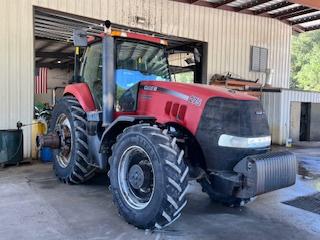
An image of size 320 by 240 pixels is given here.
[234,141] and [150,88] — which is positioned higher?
[150,88]

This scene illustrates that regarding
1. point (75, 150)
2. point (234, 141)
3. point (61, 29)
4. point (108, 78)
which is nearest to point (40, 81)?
point (61, 29)

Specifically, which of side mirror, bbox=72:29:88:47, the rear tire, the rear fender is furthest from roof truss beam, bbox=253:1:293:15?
side mirror, bbox=72:29:88:47

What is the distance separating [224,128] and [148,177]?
0.98 m

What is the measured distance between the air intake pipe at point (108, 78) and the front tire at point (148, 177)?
25.1 inches

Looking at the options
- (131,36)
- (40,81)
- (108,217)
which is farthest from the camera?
(40,81)

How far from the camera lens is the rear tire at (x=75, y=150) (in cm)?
512

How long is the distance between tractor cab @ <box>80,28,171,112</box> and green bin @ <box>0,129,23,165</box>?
2.33 meters

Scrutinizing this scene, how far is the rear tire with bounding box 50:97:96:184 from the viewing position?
16.8 feet

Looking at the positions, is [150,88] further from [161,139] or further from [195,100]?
[161,139]

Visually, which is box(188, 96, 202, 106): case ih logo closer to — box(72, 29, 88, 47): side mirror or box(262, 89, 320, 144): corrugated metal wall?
box(72, 29, 88, 47): side mirror

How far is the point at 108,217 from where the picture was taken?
3996mm

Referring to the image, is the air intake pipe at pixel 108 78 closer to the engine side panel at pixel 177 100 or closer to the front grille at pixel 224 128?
the engine side panel at pixel 177 100

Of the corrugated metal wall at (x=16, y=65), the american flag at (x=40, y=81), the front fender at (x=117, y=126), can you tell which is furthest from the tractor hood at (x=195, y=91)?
the american flag at (x=40, y=81)

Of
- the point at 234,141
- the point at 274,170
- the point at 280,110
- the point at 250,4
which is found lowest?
the point at 274,170
